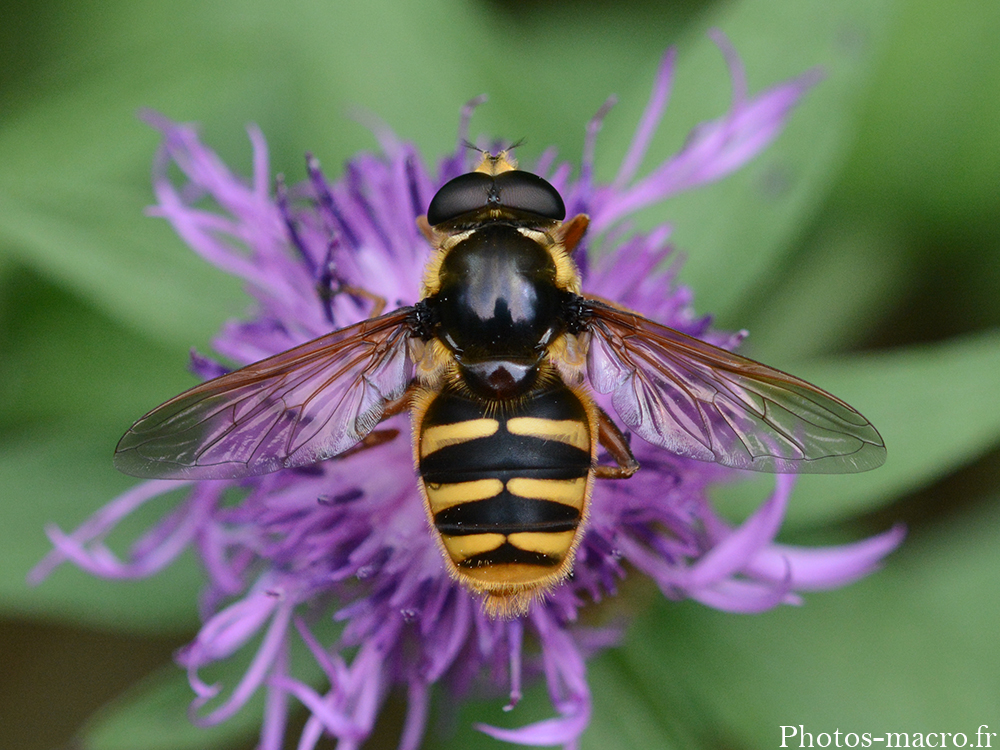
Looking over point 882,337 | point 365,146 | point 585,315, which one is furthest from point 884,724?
point 365,146

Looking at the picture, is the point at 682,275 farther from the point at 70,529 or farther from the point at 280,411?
the point at 70,529

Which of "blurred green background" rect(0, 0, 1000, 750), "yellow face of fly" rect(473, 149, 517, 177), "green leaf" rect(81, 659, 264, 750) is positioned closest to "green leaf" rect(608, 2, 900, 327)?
"blurred green background" rect(0, 0, 1000, 750)

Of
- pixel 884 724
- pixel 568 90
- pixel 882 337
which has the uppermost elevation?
pixel 568 90

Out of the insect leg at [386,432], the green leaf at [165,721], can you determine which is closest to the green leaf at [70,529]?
the green leaf at [165,721]

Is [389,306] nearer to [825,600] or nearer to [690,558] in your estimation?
[690,558]

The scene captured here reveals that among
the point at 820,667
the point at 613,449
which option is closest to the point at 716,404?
the point at 613,449

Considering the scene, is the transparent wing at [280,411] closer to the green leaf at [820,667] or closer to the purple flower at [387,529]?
the purple flower at [387,529]

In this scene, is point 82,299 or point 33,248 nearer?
point 33,248
